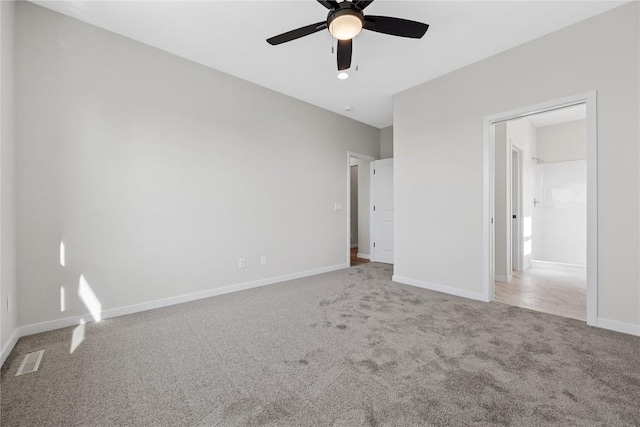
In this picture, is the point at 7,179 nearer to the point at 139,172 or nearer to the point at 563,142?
the point at 139,172

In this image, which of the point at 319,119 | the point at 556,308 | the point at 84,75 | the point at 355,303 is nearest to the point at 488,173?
the point at 556,308

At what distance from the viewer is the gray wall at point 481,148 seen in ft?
7.67

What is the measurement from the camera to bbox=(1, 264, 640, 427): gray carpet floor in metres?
1.42

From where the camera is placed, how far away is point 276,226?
4086mm

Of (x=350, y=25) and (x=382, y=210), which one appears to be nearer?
(x=350, y=25)

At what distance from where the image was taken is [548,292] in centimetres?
355

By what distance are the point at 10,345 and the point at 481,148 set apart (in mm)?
4803

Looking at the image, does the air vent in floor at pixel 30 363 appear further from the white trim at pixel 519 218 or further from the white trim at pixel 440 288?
the white trim at pixel 519 218

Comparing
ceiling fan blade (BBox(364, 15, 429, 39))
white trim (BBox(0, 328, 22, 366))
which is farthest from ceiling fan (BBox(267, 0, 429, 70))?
white trim (BBox(0, 328, 22, 366))

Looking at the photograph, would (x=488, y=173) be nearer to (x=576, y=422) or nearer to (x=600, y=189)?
(x=600, y=189)

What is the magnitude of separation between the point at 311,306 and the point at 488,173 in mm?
2573

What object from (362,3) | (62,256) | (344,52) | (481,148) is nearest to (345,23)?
(362,3)

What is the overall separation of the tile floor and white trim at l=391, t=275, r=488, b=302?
26 centimetres

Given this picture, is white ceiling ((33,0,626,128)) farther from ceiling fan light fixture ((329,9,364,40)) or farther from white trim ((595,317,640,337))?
white trim ((595,317,640,337))
